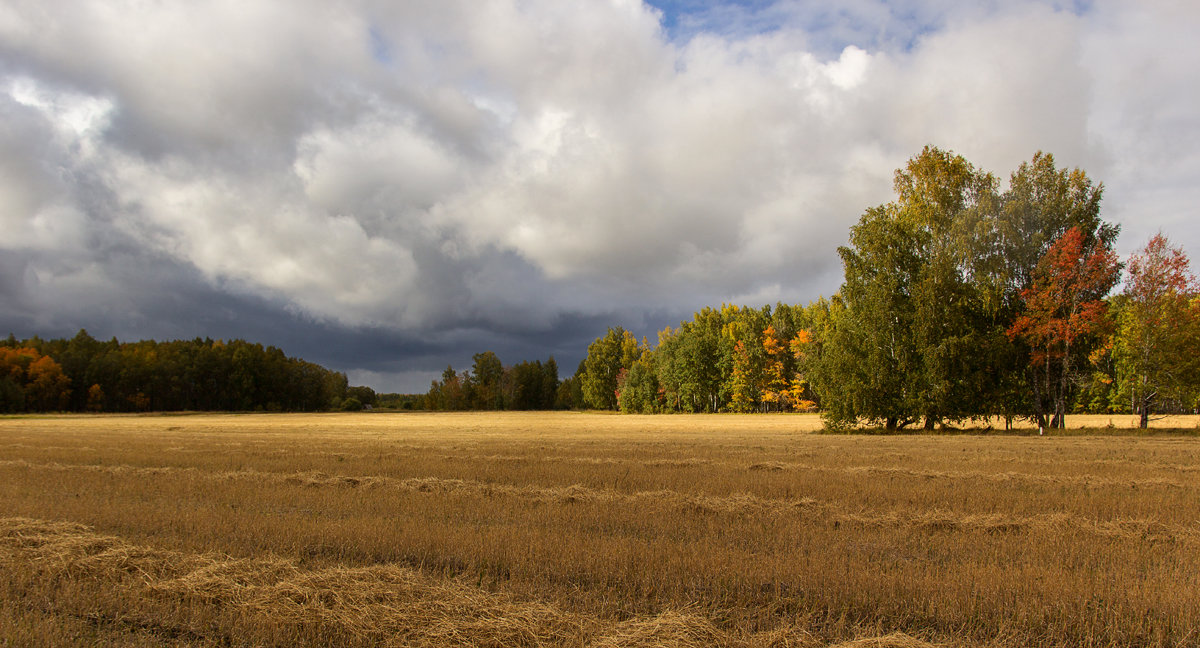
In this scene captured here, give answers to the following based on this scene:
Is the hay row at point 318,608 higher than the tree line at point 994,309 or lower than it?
lower

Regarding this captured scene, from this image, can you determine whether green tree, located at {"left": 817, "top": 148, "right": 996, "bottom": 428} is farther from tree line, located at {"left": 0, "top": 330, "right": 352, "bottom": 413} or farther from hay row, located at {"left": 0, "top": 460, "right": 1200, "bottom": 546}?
tree line, located at {"left": 0, "top": 330, "right": 352, "bottom": 413}

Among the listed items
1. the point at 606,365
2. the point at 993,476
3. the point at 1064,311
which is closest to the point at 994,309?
the point at 1064,311

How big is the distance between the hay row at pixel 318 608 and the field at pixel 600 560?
0.03m

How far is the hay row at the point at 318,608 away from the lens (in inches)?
217

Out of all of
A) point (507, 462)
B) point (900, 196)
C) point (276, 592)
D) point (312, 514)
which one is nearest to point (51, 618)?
point (276, 592)

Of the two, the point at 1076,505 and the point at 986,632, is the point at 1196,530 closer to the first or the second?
the point at 1076,505

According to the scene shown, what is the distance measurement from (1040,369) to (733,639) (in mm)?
40205

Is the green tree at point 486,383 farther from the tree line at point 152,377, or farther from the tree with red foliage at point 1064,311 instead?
the tree with red foliage at point 1064,311

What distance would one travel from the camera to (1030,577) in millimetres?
7289

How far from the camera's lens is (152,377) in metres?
114

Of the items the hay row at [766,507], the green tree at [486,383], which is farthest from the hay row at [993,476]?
the green tree at [486,383]

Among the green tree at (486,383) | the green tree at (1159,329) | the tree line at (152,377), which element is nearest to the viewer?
the green tree at (1159,329)

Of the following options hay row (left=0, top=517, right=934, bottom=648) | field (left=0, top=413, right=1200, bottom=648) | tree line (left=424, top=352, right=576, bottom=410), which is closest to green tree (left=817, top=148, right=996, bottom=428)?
field (left=0, top=413, right=1200, bottom=648)

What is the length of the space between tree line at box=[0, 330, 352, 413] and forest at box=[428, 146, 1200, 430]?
123542 millimetres
